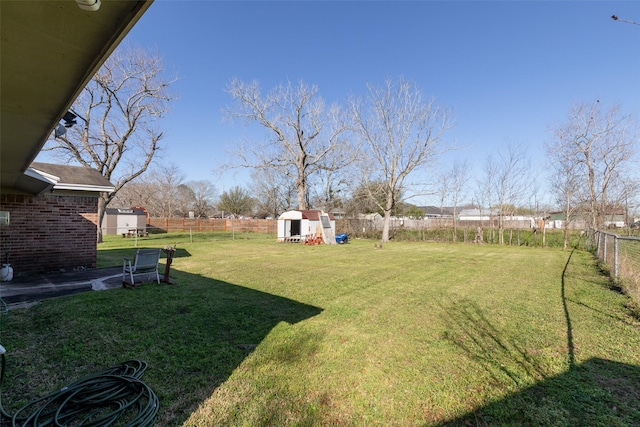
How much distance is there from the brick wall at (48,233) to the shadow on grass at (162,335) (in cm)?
403

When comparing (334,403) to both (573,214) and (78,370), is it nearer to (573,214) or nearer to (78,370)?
(78,370)

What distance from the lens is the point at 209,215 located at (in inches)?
2143

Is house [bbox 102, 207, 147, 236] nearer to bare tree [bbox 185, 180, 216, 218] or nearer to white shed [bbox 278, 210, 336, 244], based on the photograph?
white shed [bbox 278, 210, 336, 244]

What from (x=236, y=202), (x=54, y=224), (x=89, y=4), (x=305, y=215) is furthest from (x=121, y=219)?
(x=89, y=4)

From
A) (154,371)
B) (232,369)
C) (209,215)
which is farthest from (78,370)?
(209,215)

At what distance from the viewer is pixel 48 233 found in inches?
343

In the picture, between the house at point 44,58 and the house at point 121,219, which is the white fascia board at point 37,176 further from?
the house at point 121,219

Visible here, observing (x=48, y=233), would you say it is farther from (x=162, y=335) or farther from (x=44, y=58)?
(x=44, y=58)

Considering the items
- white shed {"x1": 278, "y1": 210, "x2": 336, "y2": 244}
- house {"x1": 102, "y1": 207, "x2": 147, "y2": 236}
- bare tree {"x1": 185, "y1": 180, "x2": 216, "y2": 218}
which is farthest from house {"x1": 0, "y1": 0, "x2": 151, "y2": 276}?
bare tree {"x1": 185, "y1": 180, "x2": 216, "y2": 218}

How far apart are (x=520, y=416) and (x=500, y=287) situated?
218 inches

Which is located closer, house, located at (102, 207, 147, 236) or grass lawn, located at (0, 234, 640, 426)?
grass lawn, located at (0, 234, 640, 426)

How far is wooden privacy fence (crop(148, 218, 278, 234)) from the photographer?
31750 mm

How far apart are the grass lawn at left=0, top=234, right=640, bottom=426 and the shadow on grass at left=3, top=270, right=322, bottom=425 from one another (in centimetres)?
2

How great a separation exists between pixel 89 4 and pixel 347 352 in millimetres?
3717
